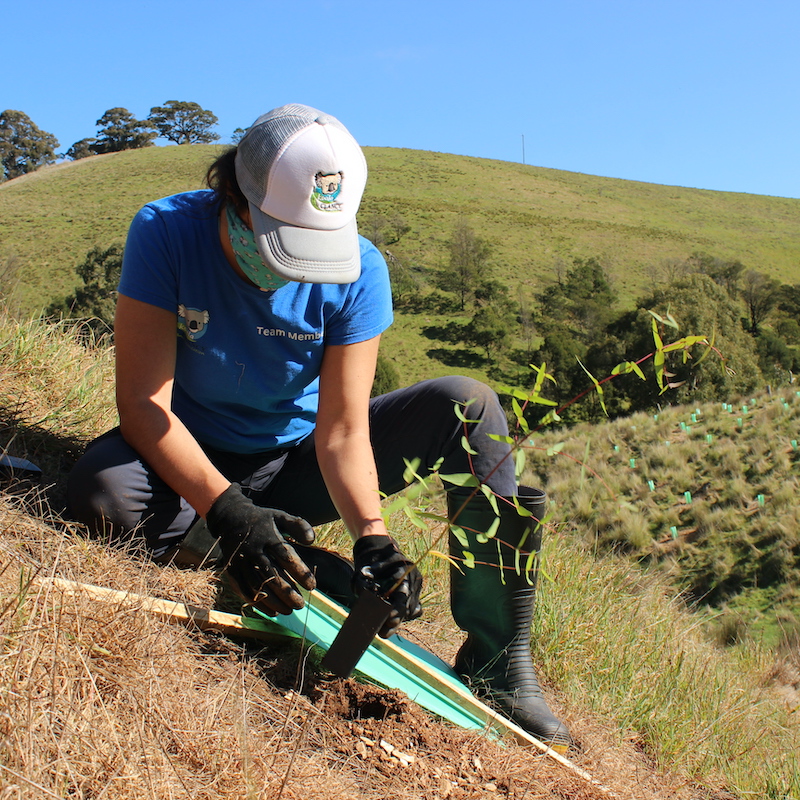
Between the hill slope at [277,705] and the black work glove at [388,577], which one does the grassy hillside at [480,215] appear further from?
the black work glove at [388,577]

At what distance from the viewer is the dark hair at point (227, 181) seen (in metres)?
1.71

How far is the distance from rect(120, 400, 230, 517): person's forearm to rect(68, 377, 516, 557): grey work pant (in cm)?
8

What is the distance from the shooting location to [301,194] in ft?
5.14

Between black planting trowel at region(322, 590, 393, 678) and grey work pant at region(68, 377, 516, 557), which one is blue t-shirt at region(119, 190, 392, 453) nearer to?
grey work pant at region(68, 377, 516, 557)

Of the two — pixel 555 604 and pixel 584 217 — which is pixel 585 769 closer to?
pixel 555 604

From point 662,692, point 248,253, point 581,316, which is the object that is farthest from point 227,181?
point 581,316

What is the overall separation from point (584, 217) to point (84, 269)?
47.9 meters

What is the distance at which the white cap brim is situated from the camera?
5.13 feet

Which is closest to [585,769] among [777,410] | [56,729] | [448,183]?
[56,729]

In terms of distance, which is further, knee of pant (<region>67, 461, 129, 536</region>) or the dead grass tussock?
knee of pant (<region>67, 461, 129, 536</region>)

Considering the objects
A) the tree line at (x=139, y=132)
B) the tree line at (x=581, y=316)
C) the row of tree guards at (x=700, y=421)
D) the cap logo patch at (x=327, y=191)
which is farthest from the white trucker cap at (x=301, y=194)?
the tree line at (x=139, y=132)

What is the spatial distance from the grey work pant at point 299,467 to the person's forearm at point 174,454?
0.08m

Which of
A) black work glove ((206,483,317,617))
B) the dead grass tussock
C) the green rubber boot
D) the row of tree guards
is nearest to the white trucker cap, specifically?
black work glove ((206,483,317,617))

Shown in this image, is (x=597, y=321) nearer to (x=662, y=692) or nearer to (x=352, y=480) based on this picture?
(x=662, y=692)
